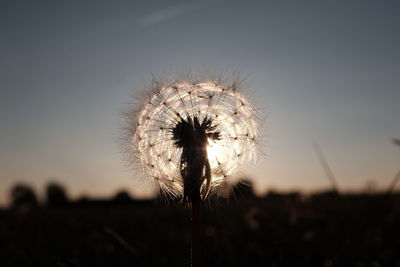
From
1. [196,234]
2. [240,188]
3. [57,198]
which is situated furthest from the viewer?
[57,198]

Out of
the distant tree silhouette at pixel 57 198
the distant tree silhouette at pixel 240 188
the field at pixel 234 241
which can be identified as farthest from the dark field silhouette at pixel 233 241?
the distant tree silhouette at pixel 57 198

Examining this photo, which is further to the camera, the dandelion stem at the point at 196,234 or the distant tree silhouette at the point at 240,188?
the distant tree silhouette at the point at 240,188

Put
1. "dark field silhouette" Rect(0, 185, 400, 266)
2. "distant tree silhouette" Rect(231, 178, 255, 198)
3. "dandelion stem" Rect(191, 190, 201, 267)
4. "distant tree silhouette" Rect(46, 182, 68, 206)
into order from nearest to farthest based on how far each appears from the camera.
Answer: "dandelion stem" Rect(191, 190, 201, 267) < "distant tree silhouette" Rect(231, 178, 255, 198) < "dark field silhouette" Rect(0, 185, 400, 266) < "distant tree silhouette" Rect(46, 182, 68, 206)

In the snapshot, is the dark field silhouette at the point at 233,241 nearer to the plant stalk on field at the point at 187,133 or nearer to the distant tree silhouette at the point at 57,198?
the plant stalk on field at the point at 187,133

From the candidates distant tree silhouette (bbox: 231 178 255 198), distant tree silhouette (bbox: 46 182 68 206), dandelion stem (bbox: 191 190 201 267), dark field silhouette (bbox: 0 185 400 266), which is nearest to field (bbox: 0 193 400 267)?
dark field silhouette (bbox: 0 185 400 266)

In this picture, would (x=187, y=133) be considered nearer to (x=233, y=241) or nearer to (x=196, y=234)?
(x=196, y=234)

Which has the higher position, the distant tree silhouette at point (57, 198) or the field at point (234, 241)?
the distant tree silhouette at point (57, 198)

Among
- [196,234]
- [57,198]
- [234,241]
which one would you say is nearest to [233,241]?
[234,241]

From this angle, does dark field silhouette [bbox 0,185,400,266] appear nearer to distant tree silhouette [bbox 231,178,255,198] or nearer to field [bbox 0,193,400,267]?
field [bbox 0,193,400,267]

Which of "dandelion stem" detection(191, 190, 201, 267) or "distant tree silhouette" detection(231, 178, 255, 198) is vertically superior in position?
"distant tree silhouette" detection(231, 178, 255, 198)

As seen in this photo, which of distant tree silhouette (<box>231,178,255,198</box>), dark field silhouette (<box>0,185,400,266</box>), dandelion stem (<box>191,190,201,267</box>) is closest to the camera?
dandelion stem (<box>191,190,201,267</box>)

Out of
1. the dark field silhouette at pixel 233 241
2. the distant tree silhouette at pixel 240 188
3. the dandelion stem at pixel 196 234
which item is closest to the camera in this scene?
the dandelion stem at pixel 196 234

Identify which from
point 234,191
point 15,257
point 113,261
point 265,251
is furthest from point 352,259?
point 15,257

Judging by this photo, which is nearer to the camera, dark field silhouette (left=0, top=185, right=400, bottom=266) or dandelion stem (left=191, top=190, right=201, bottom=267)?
dandelion stem (left=191, top=190, right=201, bottom=267)
